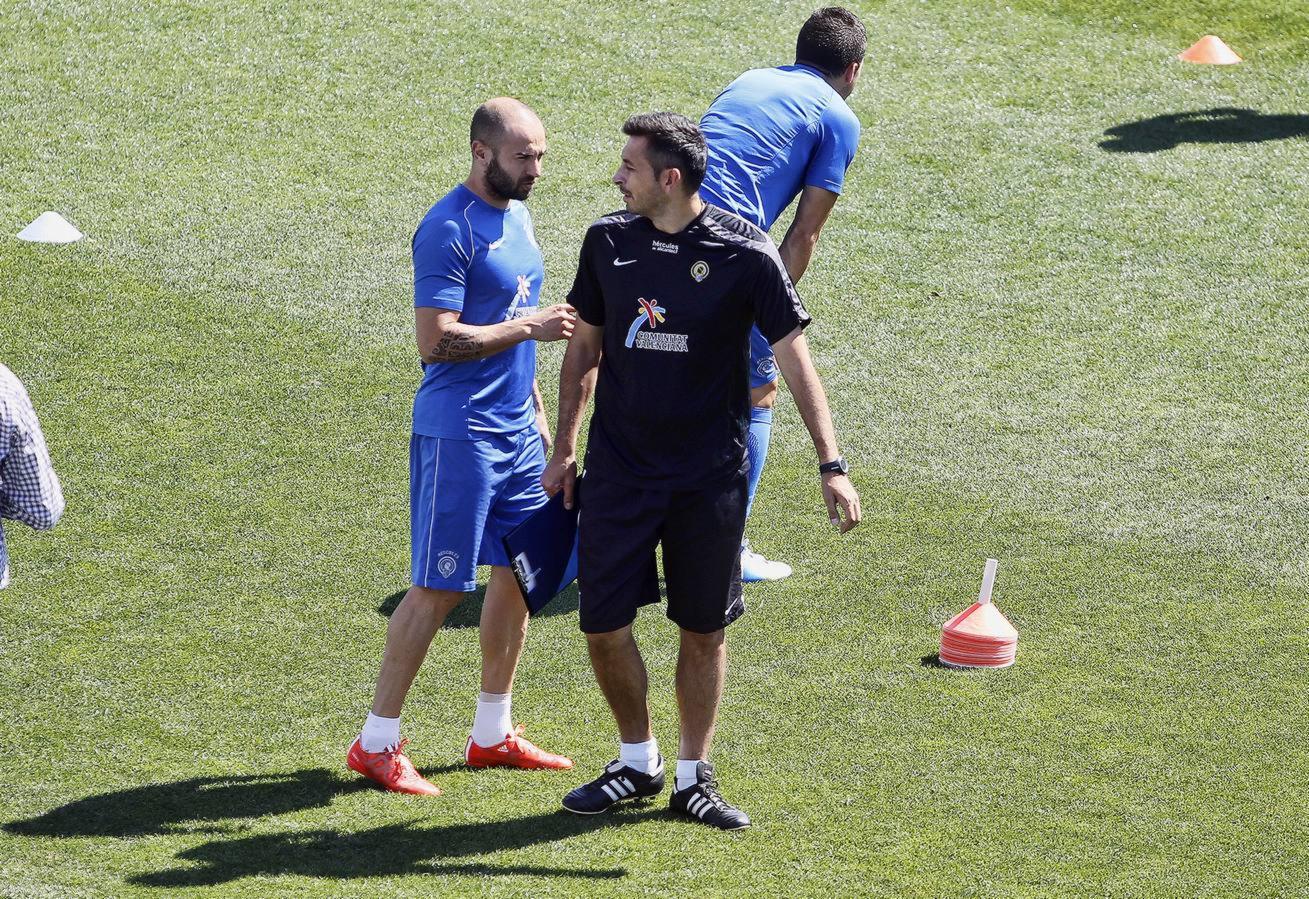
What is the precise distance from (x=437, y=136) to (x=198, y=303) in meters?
3.11

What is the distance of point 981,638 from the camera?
6293 mm

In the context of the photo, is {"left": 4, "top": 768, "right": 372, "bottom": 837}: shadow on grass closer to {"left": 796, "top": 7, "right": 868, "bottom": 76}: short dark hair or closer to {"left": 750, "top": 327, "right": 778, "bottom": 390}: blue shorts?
{"left": 750, "top": 327, "right": 778, "bottom": 390}: blue shorts

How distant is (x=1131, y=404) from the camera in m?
9.12

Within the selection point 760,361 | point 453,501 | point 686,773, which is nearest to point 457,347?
point 453,501

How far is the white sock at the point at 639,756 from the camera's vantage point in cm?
520

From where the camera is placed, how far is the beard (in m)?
5.18

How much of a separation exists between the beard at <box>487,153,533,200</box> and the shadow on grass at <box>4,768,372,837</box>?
1.90 metres

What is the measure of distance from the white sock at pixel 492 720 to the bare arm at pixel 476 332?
1.13m

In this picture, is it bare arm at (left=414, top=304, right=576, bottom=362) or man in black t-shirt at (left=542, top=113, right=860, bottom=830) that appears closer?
man in black t-shirt at (left=542, top=113, right=860, bottom=830)

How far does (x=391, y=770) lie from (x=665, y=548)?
113 centimetres

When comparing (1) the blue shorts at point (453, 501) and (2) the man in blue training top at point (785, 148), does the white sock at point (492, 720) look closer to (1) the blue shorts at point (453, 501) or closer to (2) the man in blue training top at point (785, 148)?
(1) the blue shorts at point (453, 501)

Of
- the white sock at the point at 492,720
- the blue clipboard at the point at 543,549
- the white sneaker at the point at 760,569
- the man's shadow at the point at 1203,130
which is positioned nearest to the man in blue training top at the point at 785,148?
the white sneaker at the point at 760,569

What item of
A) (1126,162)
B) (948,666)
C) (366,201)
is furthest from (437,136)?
(948,666)

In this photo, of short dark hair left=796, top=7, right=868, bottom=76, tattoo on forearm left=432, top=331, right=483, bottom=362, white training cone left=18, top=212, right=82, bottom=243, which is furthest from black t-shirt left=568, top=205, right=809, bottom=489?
white training cone left=18, top=212, right=82, bottom=243
